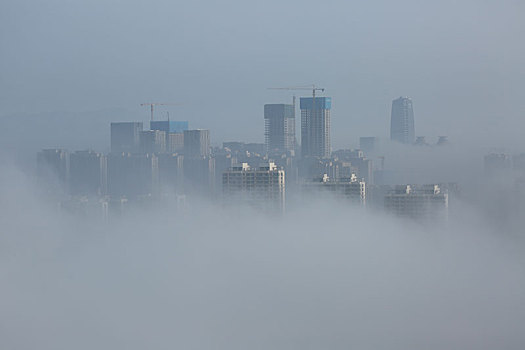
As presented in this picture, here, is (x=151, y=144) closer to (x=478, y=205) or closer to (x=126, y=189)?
(x=126, y=189)

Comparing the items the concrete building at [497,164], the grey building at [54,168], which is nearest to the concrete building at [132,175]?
the grey building at [54,168]

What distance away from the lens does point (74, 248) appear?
5004mm

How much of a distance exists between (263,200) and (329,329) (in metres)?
2.12

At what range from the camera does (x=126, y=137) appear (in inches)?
248

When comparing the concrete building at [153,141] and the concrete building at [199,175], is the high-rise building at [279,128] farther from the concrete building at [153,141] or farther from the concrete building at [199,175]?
the concrete building at [153,141]

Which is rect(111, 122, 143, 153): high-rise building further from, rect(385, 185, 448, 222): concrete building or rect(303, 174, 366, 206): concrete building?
rect(385, 185, 448, 222): concrete building

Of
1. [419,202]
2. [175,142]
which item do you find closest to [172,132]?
[175,142]

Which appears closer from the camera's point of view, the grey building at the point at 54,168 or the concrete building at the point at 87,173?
the grey building at the point at 54,168

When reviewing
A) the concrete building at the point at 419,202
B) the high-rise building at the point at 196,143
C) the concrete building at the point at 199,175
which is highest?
the high-rise building at the point at 196,143

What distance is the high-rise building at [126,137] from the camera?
6027mm

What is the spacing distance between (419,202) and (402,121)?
23.1 inches

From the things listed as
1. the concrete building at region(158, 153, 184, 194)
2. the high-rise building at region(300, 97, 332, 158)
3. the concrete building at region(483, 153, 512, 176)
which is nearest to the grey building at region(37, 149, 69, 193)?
the concrete building at region(158, 153, 184, 194)

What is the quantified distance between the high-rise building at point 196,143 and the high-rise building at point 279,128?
1.52ft

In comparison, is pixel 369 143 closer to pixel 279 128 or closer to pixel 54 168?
pixel 279 128
